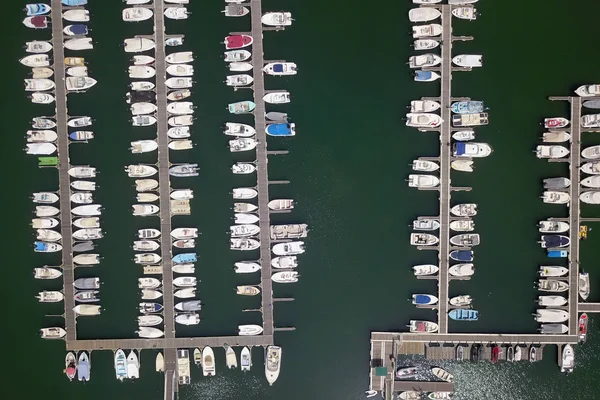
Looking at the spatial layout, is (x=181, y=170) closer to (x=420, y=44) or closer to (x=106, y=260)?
(x=106, y=260)

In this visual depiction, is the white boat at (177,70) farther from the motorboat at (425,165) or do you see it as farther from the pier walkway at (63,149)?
the motorboat at (425,165)

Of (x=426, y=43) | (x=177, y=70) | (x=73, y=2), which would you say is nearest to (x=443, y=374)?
(x=426, y=43)

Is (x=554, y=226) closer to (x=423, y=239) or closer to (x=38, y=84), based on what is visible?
(x=423, y=239)

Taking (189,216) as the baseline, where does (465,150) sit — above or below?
above

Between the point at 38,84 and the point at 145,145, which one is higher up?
the point at 38,84

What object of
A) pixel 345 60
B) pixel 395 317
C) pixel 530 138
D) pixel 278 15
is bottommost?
pixel 395 317

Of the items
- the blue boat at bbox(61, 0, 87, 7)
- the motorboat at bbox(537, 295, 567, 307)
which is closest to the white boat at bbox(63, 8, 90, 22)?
the blue boat at bbox(61, 0, 87, 7)

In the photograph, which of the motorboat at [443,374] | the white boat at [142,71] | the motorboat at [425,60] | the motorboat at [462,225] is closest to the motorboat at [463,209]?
the motorboat at [462,225]

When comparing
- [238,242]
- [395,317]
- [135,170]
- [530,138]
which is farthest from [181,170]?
[530,138]
